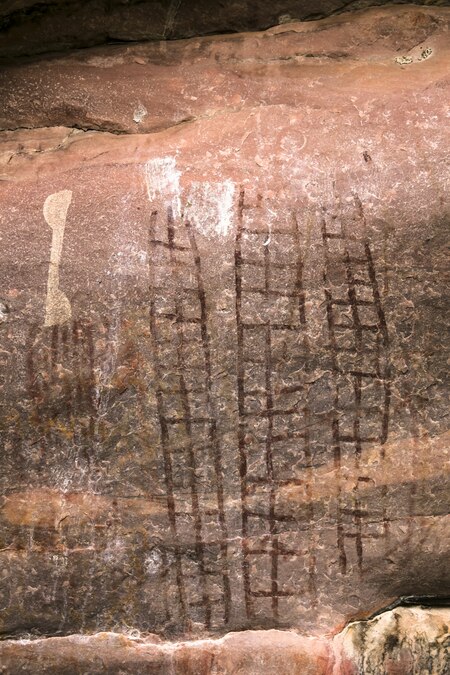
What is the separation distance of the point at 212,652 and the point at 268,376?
0.90 metres

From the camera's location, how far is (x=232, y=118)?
2426 mm

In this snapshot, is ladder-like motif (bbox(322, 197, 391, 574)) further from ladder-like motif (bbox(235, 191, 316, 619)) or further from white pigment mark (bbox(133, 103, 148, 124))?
white pigment mark (bbox(133, 103, 148, 124))

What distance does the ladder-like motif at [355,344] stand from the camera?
2324 millimetres

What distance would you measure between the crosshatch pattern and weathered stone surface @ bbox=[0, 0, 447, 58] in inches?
22.4

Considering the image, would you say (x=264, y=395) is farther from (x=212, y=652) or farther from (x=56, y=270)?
(x=212, y=652)

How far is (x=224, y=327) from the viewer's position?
2.34 metres

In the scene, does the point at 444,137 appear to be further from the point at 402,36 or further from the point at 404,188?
the point at 402,36

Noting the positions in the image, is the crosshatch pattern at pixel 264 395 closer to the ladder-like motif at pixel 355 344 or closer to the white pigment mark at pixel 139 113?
the ladder-like motif at pixel 355 344

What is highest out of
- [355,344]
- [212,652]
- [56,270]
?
[56,270]

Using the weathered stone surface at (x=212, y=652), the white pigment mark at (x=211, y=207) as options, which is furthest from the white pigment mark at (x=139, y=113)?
the weathered stone surface at (x=212, y=652)

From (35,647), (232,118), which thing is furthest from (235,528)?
(232,118)

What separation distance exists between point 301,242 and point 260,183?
21cm

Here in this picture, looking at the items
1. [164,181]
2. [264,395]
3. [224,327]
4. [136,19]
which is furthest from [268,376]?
[136,19]

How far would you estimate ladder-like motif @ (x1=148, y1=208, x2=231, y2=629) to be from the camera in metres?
2.33
